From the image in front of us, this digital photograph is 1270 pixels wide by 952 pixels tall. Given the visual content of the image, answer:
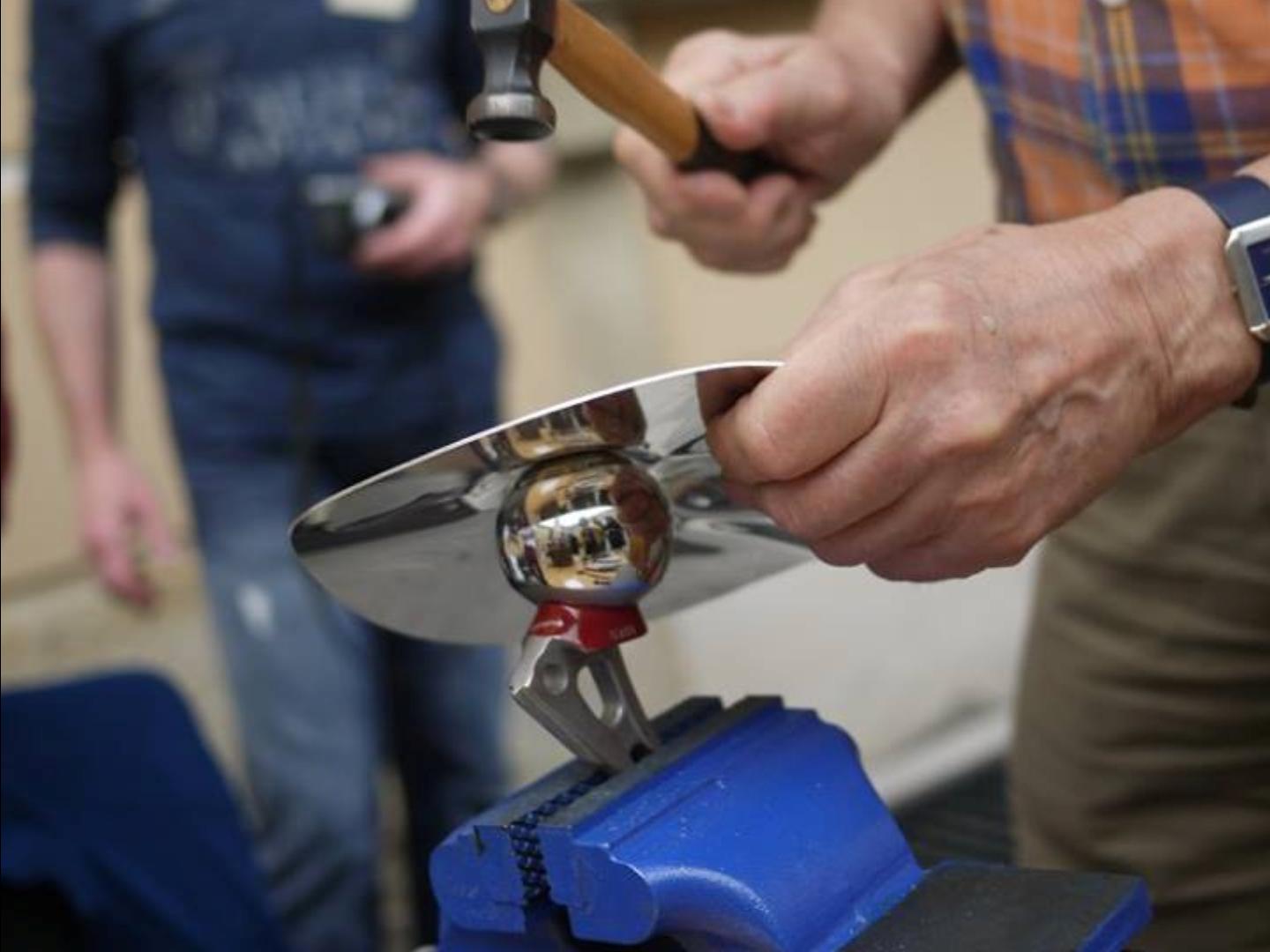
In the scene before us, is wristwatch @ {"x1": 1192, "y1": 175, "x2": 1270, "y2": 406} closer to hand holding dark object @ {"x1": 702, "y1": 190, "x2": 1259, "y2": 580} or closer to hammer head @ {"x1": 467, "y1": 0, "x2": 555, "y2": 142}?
hand holding dark object @ {"x1": 702, "y1": 190, "x2": 1259, "y2": 580}

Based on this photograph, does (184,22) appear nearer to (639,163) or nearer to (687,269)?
(639,163)

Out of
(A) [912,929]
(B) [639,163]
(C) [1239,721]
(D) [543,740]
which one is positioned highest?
(B) [639,163]

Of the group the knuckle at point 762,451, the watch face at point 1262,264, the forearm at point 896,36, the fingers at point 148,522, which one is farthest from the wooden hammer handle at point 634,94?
the fingers at point 148,522

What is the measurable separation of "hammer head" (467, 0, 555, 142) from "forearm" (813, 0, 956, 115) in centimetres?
46

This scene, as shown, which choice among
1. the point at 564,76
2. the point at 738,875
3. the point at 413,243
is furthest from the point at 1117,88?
the point at 413,243

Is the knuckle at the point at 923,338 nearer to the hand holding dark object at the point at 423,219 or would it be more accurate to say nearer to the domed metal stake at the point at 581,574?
the domed metal stake at the point at 581,574

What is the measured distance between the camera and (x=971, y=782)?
2672 millimetres

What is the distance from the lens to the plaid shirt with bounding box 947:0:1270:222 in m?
1.10

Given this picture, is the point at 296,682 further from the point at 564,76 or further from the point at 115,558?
the point at 564,76

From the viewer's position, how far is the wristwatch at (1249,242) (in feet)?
3.12

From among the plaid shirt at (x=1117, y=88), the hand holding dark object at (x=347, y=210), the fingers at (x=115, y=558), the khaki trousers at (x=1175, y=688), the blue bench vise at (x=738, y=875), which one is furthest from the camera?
the fingers at (x=115, y=558)

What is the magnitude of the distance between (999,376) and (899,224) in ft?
8.77

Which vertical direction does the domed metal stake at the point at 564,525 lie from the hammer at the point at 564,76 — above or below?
below

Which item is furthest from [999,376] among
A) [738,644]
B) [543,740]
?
[738,644]
